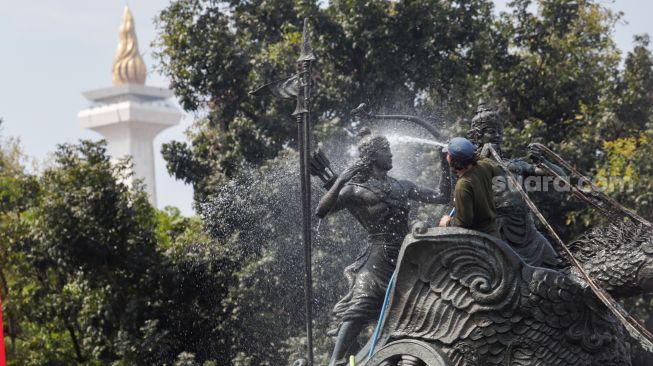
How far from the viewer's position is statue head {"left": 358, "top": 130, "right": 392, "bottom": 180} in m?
10.5

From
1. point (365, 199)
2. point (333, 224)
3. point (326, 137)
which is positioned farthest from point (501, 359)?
point (326, 137)

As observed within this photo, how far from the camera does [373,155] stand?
1046cm

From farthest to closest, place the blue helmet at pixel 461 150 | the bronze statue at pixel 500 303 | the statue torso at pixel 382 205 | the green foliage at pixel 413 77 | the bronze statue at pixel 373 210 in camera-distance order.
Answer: the green foliage at pixel 413 77, the statue torso at pixel 382 205, the bronze statue at pixel 373 210, the blue helmet at pixel 461 150, the bronze statue at pixel 500 303

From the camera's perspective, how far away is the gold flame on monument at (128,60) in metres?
73.4

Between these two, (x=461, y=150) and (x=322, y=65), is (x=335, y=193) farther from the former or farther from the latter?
(x=322, y=65)

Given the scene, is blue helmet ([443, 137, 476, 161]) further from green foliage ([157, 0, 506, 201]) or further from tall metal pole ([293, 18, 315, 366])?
green foliage ([157, 0, 506, 201])

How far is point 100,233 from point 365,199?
885 centimetres

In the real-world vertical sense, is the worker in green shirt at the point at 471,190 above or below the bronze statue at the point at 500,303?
above

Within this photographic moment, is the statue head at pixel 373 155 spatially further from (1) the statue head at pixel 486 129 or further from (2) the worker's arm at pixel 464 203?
(2) the worker's arm at pixel 464 203

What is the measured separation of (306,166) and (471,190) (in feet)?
6.29

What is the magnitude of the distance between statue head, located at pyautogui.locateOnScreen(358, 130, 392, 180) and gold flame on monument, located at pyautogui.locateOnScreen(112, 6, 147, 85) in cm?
6413

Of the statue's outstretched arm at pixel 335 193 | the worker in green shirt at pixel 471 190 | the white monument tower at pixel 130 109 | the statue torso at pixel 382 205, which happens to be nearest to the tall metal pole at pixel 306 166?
the statue's outstretched arm at pixel 335 193

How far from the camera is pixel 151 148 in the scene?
73.8 metres

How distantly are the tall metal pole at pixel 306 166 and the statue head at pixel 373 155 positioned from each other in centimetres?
47
